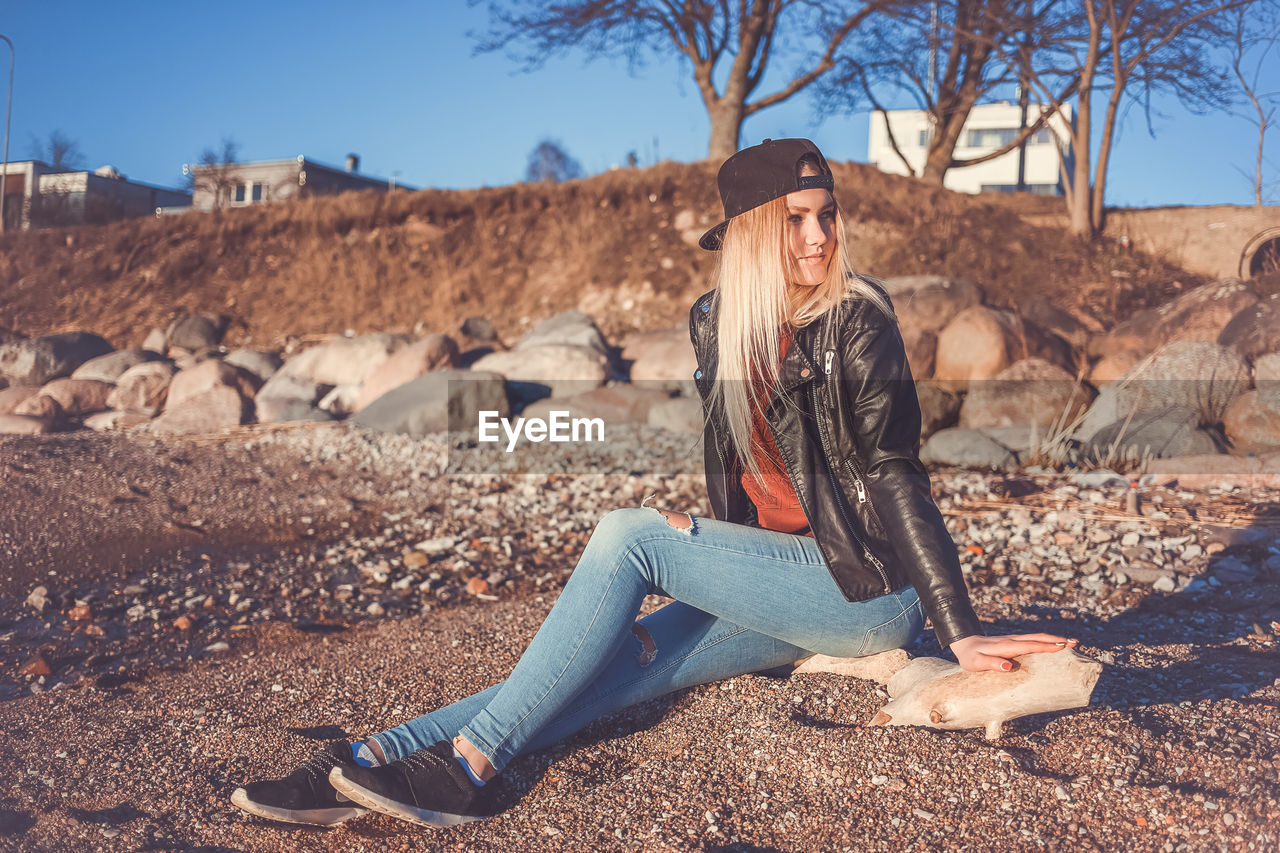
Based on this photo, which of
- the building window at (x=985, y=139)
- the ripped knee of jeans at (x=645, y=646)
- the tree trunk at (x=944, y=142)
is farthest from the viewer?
the building window at (x=985, y=139)

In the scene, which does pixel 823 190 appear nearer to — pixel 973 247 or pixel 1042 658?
pixel 1042 658

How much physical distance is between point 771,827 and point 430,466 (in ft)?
19.3

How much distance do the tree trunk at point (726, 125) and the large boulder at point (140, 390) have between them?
28.6 feet

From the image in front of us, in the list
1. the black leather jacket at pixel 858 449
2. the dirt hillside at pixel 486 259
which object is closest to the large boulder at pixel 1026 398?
the dirt hillside at pixel 486 259

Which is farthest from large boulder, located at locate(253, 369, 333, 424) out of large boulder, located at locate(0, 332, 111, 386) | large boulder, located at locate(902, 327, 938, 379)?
large boulder, located at locate(902, 327, 938, 379)

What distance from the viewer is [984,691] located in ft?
7.09

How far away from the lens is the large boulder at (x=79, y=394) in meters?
10.3

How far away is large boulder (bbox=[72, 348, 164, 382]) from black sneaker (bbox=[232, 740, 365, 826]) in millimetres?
10575

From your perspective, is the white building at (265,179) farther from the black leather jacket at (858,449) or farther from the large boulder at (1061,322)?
the black leather jacket at (858,449)

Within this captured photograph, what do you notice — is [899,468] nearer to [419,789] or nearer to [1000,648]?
[1000,648]

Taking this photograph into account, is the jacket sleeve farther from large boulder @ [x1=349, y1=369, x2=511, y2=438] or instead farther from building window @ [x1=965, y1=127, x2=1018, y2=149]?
building window @ [x1=965, y1=127, x2=1018, y2=149]

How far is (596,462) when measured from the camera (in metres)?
7.46

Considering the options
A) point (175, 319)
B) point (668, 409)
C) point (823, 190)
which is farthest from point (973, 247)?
point (175, 319)

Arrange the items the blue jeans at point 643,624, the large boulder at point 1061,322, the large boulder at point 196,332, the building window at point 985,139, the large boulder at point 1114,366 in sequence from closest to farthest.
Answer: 1. the blue jeans at point 643,624
2. the large boulder at point 1114,366
3. the large boulder at point 1061,322
4. the large boulder at point 196,332
5. the building window at point 985,139
